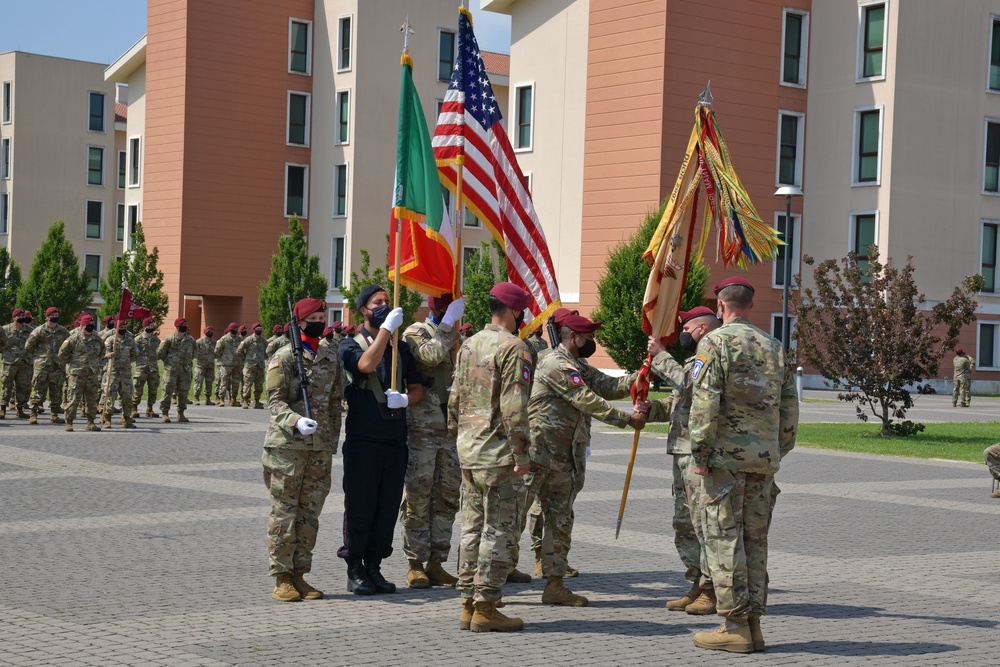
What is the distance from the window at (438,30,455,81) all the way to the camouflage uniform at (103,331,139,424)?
40.4 m

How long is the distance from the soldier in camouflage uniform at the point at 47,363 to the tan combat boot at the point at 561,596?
18278mm

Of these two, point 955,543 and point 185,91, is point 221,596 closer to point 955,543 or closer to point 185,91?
point 955,543

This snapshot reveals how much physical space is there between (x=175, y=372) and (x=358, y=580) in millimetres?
17884

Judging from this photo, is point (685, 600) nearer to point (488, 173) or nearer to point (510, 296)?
point (510, 296)

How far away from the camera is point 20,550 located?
34.9ft

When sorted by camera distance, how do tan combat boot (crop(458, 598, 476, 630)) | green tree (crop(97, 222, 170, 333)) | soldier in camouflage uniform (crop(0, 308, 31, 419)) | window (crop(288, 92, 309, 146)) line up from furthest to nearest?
window (crop(288, 92, 309, 146)) < green tree (crop(97, 222, 170, 333)) < soldier in camouflage uniform (crop(0, 308, 31, 419)) < tan combat boot (crop(458, 598, 476, 630))

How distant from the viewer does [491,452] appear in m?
8.38

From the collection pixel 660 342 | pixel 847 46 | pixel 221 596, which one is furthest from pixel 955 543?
pixel 847 46

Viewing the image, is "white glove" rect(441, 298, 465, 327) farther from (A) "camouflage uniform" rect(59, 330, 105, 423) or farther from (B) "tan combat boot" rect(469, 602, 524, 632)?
(A) "camouflage uniform" rect(59, 330, 105, 423)

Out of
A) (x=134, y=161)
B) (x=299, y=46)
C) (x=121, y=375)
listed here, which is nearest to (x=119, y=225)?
(x=134, y=161)

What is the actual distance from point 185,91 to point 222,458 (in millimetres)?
43248

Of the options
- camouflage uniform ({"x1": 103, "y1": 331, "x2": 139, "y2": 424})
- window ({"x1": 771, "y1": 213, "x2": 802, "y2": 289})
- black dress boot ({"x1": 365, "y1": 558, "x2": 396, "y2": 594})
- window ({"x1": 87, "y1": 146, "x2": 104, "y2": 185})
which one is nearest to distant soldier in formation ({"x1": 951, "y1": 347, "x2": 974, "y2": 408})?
window ({"x1": 771, "y1": 213, "x2": 802, "y2": 289})

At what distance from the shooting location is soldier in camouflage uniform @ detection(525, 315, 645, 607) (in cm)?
913

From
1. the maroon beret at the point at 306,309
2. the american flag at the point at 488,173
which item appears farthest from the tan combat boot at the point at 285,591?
the american flag at the point at 488,173
